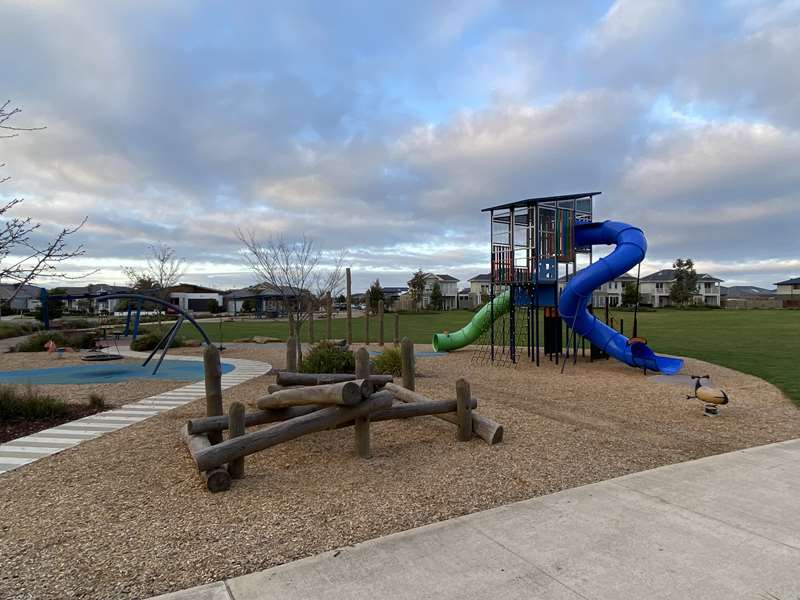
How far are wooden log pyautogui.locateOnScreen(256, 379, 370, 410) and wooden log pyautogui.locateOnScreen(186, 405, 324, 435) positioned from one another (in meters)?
0.29

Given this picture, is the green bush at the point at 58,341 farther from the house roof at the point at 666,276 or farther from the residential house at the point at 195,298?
the house roof at the point at 666,276

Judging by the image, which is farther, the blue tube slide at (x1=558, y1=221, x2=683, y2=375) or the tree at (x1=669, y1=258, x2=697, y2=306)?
the tree at (x1=669, y1=258, x2=697, y2=306)

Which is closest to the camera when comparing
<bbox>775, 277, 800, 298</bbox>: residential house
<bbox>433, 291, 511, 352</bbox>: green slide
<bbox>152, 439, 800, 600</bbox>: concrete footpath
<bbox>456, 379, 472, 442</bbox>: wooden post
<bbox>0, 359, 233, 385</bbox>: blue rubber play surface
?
<bbox>152, 439, 800, 600</bbox>: concrete footpath

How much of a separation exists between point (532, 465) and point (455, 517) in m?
1.76

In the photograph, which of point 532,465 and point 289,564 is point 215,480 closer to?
point 289,564

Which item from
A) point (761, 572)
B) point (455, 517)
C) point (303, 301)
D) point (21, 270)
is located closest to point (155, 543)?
point (455, 517)

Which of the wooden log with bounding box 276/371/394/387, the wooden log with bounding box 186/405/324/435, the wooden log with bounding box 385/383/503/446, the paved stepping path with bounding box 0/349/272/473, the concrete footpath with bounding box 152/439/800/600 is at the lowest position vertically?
the paved stepping path with bounding box 0/349/272/473

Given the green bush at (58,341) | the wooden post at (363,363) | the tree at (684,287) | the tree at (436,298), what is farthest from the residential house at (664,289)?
the wooden post at (363,363)

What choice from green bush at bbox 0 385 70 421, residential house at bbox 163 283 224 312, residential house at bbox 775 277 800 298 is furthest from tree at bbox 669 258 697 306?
green bush at bbox 0 385 70 421

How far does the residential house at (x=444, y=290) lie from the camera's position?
273ft

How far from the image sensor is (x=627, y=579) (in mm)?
3424

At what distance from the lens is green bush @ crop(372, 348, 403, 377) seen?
42.6 ft

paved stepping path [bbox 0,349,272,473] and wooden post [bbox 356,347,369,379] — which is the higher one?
wooden post [bbox 356,347,369,379]

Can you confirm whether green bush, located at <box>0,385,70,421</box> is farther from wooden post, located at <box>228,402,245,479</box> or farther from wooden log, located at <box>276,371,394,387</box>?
wooden post, located at <box>228,402,245,479</box>
